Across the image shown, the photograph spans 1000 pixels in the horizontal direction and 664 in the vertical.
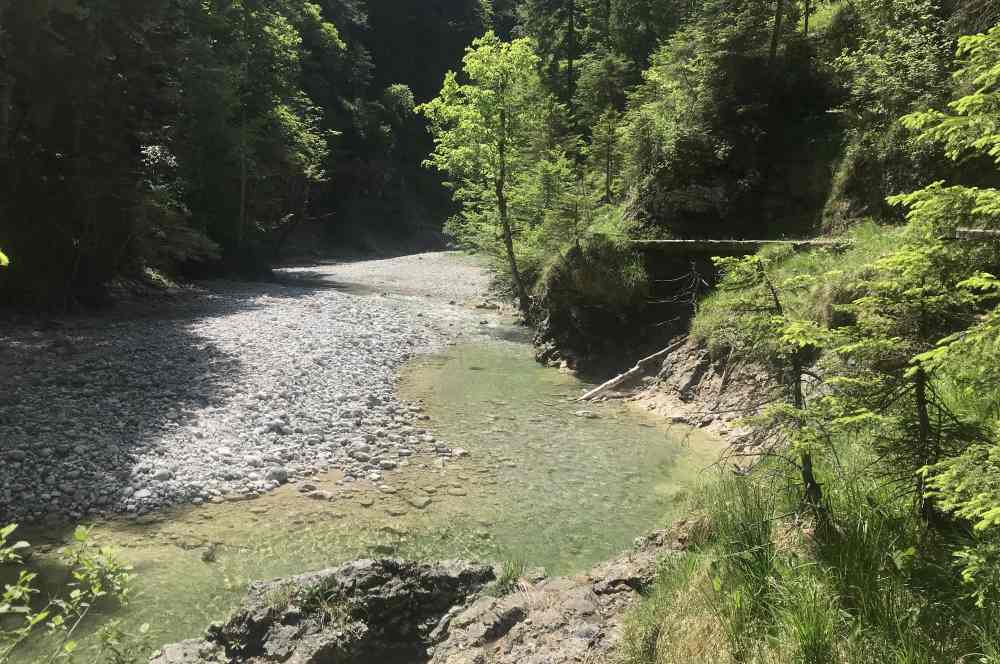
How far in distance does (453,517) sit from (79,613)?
200 inches

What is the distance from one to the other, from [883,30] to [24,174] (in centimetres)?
2110

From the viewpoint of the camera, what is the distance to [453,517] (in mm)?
8305

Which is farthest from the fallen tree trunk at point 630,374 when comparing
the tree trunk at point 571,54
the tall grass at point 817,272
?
the tree trunk at point 571,54

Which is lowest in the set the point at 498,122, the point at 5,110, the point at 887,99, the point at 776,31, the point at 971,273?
the point at 971,273

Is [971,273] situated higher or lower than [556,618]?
higher

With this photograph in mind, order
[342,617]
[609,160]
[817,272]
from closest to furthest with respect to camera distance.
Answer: [342,617]
[817,272]
[609,160]

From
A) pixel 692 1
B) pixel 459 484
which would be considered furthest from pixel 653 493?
pixel 692 1

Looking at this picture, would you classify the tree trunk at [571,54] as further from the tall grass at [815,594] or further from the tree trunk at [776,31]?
the tall grass at [815,594]

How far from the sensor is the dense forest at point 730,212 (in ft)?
11.3

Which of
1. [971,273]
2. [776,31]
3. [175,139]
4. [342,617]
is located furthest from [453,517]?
[175,139]

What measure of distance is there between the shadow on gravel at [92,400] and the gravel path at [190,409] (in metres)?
0.02

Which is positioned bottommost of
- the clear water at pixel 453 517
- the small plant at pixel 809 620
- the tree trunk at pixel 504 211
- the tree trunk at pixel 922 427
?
the clear water at pixel 453 517

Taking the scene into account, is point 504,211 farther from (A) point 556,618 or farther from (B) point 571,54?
(A) point 556,618

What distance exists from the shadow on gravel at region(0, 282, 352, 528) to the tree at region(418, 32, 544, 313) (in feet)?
33.9
